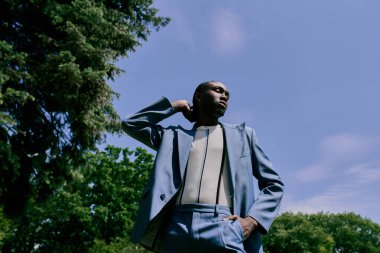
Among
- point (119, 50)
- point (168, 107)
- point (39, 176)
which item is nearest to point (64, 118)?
point (39, 176)

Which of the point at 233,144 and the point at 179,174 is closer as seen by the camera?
the point at 179,174

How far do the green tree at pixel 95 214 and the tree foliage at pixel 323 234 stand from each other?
60.7ft

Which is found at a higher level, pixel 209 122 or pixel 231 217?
pixel 209 122

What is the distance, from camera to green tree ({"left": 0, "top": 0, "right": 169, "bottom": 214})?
419 inches

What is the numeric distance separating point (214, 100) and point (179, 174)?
60cm

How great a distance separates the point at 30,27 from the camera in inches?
483

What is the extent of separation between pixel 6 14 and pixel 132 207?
16.6 meters

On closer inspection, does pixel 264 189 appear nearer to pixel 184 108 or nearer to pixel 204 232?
pixel 204 232

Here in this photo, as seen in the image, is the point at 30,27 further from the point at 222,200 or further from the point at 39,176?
the point at 222,200

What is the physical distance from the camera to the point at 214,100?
10.0ft

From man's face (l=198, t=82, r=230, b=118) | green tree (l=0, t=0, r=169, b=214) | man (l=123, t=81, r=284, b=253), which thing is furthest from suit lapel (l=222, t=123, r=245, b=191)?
green tree (l=0, t=0, r=169, b=214)


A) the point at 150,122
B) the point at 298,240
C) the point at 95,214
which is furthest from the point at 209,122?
the point at 298,240

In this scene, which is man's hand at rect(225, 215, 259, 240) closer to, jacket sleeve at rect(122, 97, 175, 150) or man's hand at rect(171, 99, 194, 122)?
jacket sleeve at rect(122, 97, 175, 150)

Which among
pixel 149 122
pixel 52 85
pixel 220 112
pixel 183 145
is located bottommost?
pixel 183 145
